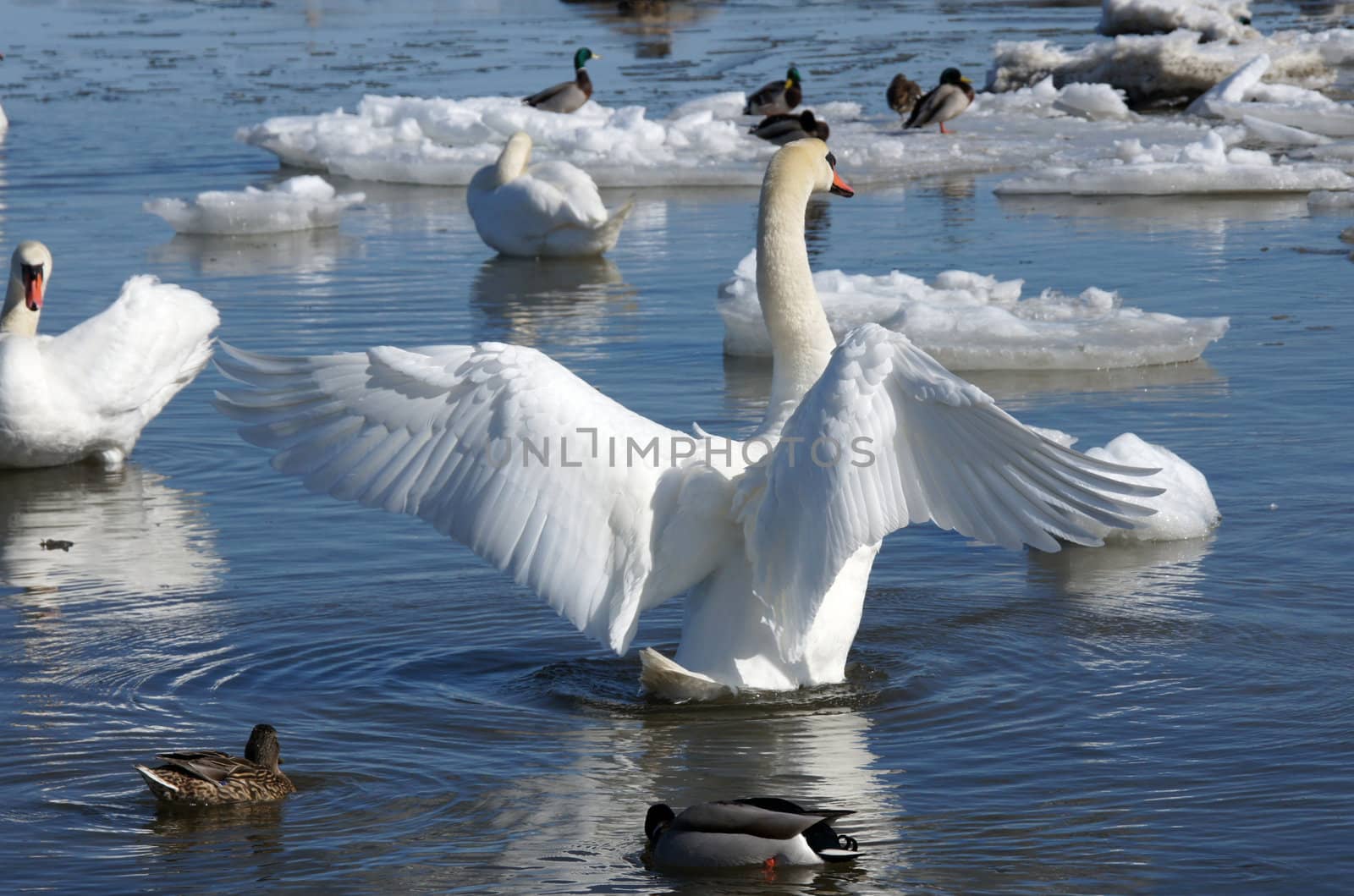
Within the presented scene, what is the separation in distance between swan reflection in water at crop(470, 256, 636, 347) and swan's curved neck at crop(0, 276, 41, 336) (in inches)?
100.0

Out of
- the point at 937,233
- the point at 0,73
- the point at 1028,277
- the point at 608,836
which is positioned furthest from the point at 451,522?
the point at 0,73

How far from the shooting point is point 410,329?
37.0 ft

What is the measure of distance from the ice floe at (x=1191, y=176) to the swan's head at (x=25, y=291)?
8891mm

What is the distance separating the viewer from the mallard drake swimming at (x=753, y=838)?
14.5 feet

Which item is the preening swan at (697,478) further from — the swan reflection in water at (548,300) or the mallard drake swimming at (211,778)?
the swan reflection in water at (548,300)

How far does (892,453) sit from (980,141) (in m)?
15.2

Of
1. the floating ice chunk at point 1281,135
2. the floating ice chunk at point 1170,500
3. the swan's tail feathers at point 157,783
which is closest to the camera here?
the swan's tail feathers at point 157,783

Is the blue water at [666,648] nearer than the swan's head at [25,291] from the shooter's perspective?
Yes

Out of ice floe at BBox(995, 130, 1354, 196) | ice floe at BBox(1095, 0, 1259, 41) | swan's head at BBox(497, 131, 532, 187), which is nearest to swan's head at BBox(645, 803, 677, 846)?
swan's head at BBox(497, 131, 532, 187)

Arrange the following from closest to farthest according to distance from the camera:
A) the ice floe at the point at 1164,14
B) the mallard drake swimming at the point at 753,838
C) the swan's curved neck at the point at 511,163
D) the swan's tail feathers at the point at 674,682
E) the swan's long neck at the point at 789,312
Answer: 1. the mallard drake swimming at the point at 753,838
2. the swan's tail feathers at the point at 674,682
3. the swan's long neck at the point at 789,312
4. the swan's curved neck at the point at 511,163
5. the ice floe at the point at 1164,14

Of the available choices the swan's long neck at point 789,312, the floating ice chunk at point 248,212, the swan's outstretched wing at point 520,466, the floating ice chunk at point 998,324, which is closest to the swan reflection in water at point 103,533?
the swan's outstretched wing at point 520,466

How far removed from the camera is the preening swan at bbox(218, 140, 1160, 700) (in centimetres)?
504

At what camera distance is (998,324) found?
993 centimetres

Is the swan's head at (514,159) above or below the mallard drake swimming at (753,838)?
above
